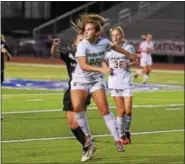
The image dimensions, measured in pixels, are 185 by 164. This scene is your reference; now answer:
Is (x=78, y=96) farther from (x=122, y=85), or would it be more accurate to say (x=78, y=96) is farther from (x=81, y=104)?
(x=122, y=85)

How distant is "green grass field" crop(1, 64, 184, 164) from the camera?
11250mm

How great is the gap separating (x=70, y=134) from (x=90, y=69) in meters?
3.99

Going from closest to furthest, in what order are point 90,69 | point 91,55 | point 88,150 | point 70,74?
point 90,69 → point 91,55 → point 88,150 → point 70,74

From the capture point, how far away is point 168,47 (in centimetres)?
4541

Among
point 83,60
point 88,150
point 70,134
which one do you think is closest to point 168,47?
point 70,134

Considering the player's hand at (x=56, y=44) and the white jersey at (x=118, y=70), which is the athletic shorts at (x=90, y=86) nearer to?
Answer: the player's hand at (x=56, y=44)

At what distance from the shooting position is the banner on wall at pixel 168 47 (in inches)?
1772

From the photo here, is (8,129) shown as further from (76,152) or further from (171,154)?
(171,154)

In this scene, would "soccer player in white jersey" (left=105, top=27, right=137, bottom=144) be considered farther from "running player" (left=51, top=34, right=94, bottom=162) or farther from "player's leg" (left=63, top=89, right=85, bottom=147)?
"player's leg" (left=63, top=89, right=85, bottom=147)

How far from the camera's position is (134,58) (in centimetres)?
1223

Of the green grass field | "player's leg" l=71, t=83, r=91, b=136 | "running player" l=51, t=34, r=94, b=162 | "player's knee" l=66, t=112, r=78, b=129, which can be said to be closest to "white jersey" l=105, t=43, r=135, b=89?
the green grass field

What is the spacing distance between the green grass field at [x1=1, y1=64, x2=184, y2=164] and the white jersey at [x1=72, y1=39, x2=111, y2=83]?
1185mm

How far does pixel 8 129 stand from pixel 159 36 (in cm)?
3377

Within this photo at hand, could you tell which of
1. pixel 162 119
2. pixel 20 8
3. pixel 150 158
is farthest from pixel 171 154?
pixel 20 8
